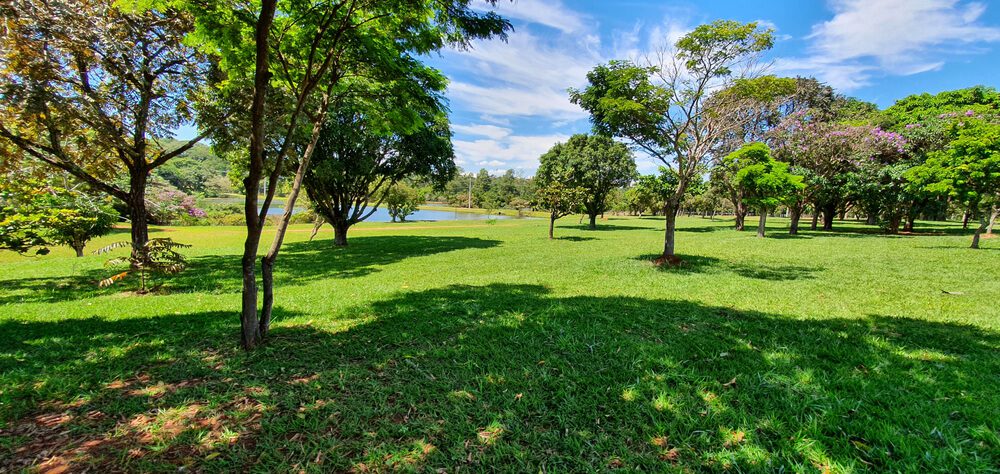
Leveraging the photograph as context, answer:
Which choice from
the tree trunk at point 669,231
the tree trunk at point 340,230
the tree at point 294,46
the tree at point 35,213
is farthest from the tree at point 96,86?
the tree trunk at point 669,231

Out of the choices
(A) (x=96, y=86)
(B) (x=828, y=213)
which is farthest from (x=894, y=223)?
(A) (x=96, y=86)

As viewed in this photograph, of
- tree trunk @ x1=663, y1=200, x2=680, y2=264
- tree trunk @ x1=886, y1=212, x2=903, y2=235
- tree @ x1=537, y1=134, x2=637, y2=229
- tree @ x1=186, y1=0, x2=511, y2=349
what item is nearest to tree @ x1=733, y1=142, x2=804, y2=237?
tree trunk @ x1=886, y1=212, x2=903, y2=235

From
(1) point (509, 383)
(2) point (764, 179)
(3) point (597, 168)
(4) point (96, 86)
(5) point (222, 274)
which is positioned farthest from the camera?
(3) point (597, 168)

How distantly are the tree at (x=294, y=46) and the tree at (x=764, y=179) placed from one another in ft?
60.3

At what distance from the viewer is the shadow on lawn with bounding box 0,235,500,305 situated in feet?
24.2

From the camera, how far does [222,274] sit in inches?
379

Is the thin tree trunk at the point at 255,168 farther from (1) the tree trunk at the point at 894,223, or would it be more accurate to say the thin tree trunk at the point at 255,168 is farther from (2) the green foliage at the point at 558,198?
(1) the tree trunk at the point at 894,223

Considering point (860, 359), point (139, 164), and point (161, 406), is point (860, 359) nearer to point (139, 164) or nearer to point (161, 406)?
point (161, 406)

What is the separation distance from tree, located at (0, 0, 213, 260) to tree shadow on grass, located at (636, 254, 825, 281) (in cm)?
1191

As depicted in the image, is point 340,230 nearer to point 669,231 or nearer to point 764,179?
point 669,231

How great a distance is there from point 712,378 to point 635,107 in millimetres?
7575

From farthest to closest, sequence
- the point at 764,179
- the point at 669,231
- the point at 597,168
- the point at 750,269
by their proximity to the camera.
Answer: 1. the point at 597,168
2. the point at 764,179
3. the point at 669,231
4. the point at 750,269

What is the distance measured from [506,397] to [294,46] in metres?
5.74

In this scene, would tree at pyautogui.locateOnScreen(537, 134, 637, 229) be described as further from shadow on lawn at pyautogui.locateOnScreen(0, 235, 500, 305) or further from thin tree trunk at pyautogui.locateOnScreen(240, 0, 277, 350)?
thin tree trunk at pyautogui.locateOnScreen(240, 0, 277, 350)
